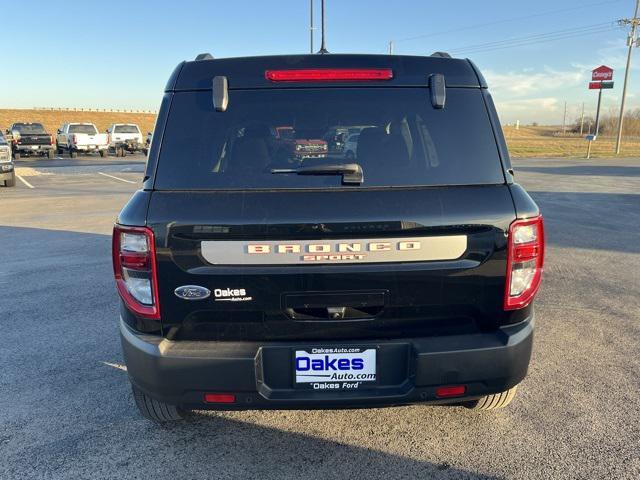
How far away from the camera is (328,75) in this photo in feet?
8.11

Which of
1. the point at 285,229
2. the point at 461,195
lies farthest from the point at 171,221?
the point at 461,195

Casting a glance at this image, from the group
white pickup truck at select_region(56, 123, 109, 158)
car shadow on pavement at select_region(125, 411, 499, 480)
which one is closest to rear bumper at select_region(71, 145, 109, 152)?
white pickup truck at select_region(56, 123, 109, 158)

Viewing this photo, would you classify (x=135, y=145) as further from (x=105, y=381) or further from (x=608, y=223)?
(x=105, y=381)

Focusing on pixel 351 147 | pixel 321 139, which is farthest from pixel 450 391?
pixel 321 139

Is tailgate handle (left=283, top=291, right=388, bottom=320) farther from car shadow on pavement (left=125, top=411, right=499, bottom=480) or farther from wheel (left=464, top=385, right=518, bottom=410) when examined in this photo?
wheel (left=464, top=385, right=518, bottom=410)

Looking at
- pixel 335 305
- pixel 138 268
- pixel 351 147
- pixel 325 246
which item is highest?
pixel 351 147

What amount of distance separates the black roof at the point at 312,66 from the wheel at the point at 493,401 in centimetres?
177

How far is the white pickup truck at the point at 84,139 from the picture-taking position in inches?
1188

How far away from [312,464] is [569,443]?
1439 mm

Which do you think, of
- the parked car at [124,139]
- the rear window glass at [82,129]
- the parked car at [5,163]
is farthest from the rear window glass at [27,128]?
the parked car at [5,163]

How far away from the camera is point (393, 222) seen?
87.0 inches

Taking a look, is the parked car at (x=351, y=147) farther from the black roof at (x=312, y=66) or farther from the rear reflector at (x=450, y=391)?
the rear reflector at (x=450, y=391)

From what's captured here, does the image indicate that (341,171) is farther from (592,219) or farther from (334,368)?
(592,219)

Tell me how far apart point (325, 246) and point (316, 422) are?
1.33 meters
